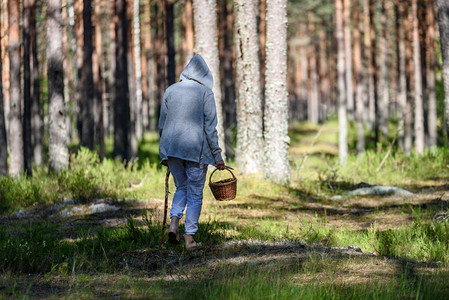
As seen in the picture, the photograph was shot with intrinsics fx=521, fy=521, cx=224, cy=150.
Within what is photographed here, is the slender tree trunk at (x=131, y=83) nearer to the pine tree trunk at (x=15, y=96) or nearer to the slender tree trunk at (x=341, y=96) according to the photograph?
the pine tree trunk at (x=15, y=96)

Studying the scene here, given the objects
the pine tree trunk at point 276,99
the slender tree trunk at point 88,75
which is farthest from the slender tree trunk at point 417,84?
the slender tree trunk at point 88,75

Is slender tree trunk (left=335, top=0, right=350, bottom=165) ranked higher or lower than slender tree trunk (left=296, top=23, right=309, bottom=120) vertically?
lower

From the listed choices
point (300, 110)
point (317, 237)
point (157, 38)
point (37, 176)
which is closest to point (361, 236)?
point (317, 237)

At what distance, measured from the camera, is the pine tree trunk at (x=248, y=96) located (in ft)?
41.5

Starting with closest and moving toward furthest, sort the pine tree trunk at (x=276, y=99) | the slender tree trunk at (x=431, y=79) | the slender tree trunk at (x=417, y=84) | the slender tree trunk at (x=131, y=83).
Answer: the pine tree trunk at (x=276, y=99), the slender tree trunk at (x=131, y=83), the slender tree trunk at (x=417, y=84), the slender tree trunk at (x=431, y=79)

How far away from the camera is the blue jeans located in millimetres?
5914

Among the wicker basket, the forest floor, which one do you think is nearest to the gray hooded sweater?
the wicker basket

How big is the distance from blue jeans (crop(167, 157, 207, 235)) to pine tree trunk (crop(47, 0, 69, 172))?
280 inches

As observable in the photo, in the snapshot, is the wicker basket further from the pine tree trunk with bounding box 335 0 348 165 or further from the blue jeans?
the pine tree trunk with bounding box 335 0 348 165

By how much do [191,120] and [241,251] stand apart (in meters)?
1.58

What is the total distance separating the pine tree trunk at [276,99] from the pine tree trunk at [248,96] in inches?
35.3

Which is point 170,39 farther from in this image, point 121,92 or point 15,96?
point 15,96

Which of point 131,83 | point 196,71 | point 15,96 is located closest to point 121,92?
point 15,96

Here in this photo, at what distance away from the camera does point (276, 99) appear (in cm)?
1171
